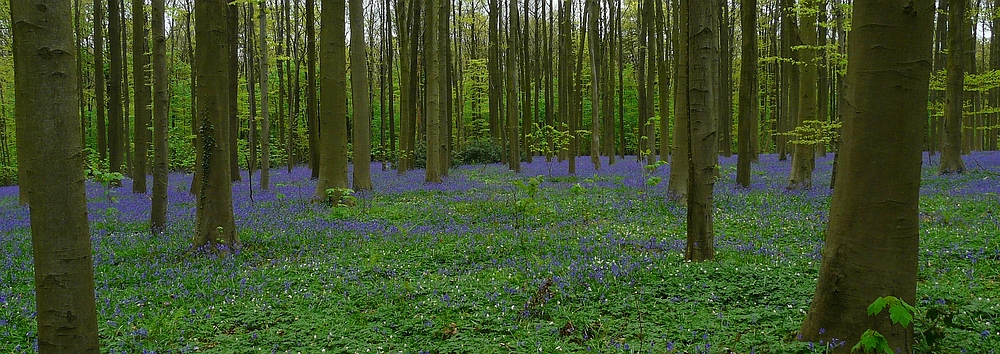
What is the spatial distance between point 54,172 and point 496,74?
27098 millimetres

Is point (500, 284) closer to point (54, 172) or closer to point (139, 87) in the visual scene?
point (54, 172)

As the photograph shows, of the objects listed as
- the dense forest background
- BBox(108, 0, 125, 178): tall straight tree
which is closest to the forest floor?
the dense forest background

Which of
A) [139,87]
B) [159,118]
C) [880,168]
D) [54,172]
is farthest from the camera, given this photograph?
[139,87]

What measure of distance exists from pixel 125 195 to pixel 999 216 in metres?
20.7

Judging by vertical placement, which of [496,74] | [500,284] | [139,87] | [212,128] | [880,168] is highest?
[496,74]

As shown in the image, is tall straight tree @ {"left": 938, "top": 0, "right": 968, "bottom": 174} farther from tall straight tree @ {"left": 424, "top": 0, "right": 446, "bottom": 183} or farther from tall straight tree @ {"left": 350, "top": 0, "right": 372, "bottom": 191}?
tall straight tree @ {"left": 350, "top": 0, "right": 372, "bottom": 191}

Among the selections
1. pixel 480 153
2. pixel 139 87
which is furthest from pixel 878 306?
pixel 480 153

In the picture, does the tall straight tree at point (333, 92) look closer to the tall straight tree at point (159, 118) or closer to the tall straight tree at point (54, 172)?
the tall straight tree at point (159, 118)

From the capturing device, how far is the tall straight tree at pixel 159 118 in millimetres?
9344

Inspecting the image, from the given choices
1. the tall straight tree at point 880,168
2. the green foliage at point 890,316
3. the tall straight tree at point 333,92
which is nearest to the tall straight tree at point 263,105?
the tall straight tree at point 333,92

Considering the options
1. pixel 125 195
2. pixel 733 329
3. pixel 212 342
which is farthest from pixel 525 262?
pixel 125 195

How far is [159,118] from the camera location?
980 cm

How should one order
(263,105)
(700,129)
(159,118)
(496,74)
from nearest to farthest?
(700,129) < (159,118) < (263,105) < (496,74)

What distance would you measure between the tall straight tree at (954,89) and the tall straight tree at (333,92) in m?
16.2
